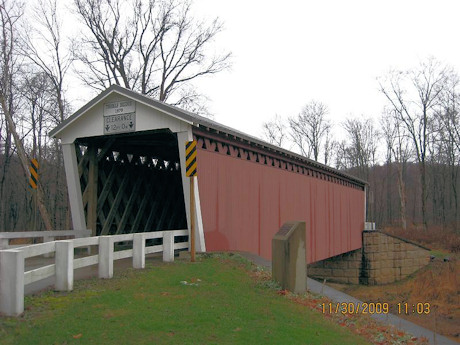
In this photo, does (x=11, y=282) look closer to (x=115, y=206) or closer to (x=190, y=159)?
(x=190, y=159)

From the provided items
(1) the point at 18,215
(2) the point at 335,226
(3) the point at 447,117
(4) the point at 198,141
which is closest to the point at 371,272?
(2) the point at 335,226

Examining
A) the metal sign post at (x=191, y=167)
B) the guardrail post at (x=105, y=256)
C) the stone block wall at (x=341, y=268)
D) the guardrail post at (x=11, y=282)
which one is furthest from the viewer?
the stone block wall at (x=341, y=268)

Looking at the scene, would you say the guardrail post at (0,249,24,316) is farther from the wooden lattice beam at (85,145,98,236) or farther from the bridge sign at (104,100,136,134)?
the wooden lattice beam at (85,145,98,236)

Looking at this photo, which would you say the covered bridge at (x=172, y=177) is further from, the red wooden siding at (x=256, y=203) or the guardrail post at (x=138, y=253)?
the guardrail post at (x=138, y=253)

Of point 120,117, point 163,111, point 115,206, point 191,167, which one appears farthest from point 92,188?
point 191,167

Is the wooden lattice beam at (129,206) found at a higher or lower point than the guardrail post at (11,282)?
higher

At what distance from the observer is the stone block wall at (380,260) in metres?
29.8

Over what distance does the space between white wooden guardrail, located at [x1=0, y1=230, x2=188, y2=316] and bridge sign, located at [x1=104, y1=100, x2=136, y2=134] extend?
3669 millimetres

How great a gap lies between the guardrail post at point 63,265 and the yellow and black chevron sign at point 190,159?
14.3 feet

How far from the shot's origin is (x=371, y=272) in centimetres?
2972

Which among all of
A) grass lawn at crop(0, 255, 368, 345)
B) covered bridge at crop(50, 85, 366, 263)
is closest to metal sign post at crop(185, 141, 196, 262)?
covered bridge at crop(50, 85, 366, 263)

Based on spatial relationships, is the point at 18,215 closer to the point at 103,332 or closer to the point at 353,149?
the point at 353,149

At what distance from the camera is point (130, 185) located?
16.2m

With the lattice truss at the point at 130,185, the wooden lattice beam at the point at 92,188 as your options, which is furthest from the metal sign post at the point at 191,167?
the wooden lattice beam at the point at 92,188
